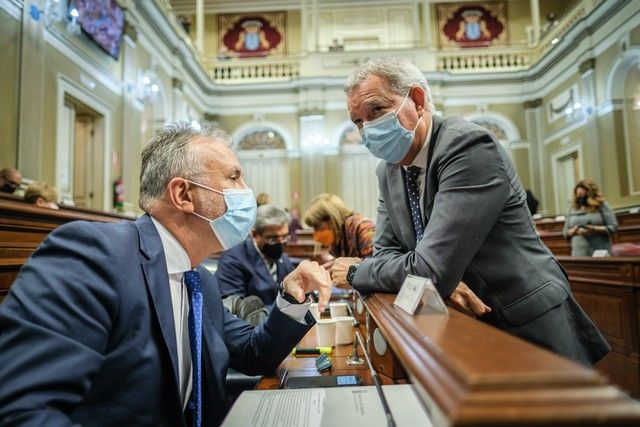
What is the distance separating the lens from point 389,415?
2.56 ft

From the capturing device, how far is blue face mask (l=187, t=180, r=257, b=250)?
1.20m

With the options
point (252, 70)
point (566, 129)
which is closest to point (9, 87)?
point (252, 70)

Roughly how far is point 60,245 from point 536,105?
12239 millimetres

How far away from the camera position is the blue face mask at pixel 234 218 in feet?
3.95

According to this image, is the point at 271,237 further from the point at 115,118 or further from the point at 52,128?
the point at 115,118

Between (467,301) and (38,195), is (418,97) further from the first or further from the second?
(38,195)

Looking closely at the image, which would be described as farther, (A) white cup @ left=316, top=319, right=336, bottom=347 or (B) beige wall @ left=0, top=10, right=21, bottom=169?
(B) beige wall @ left=0, top=10, right=21, bottom=169

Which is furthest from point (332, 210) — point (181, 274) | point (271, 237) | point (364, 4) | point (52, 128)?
point (364, 4)

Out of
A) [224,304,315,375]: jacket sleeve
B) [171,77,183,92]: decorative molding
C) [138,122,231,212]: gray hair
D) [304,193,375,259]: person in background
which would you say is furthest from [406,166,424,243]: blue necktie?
[171,77,183,92]: decorative molding

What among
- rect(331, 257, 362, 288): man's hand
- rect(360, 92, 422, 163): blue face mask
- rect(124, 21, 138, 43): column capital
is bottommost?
rect(331, 257, 362, 288): man's hand

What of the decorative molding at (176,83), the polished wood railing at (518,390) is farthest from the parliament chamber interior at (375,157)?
the decorative molding at (176,83)

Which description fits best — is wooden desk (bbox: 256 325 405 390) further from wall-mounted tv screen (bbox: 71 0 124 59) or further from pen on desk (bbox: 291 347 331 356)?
wall-mounted tv screen (bbox: 71 0 124 59)

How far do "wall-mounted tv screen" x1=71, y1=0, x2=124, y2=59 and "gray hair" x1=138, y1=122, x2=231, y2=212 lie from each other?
5671 millimetres

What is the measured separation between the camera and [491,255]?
3.59ft
